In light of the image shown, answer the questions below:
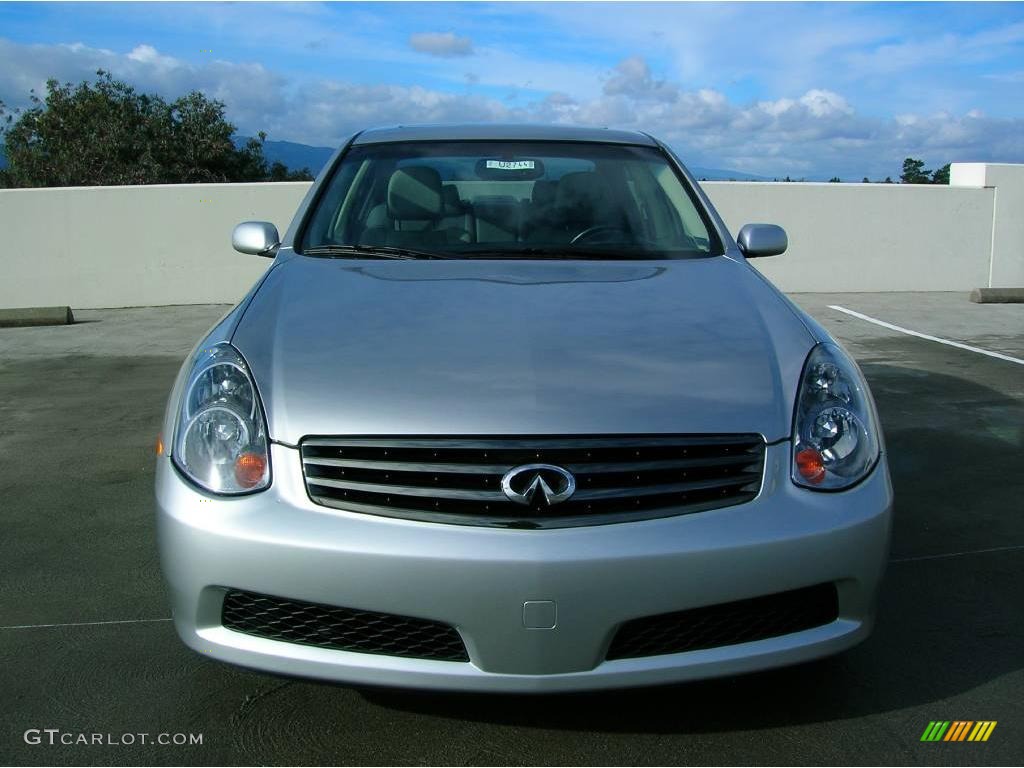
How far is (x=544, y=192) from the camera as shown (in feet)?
12.6

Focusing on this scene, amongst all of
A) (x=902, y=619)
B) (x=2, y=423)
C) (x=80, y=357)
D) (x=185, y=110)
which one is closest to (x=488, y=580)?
(x=902, y=619)

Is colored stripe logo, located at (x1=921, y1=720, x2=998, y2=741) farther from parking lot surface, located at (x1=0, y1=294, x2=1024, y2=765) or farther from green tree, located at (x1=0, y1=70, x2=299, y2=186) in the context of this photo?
green tree, located at (x1=0, y1=70, x2=299, y2=186)

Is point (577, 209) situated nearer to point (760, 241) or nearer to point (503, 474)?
point (760, 241)

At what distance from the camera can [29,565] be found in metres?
3.72

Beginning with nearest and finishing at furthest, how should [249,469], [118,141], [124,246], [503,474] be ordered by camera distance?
[503,474], [249,469], [124,246], [118,141]

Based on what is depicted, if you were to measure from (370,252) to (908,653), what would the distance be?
209 centimetres

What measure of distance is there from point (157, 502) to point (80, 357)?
6.74 m

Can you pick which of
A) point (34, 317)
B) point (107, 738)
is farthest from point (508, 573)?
point (34, 317)

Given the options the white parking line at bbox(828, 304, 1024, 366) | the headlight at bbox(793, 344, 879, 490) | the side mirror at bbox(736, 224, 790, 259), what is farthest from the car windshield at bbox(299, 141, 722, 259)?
the white parking line at bbox(828, 304, 1024, 366)

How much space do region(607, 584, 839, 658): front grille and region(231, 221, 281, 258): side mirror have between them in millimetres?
2161

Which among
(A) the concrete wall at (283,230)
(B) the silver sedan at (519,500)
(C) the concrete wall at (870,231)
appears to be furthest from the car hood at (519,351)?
(C) the concrete wall at (870,231)

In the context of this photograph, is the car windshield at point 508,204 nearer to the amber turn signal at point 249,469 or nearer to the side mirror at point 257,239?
the side mirror at point 257,239

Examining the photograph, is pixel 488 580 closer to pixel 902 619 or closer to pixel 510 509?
pixel 510 509

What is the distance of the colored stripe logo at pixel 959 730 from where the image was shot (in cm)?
249
